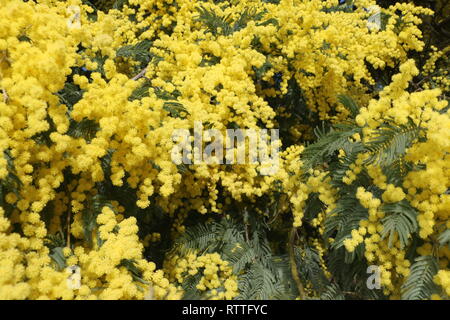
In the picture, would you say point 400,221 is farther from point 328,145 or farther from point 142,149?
point 142,149

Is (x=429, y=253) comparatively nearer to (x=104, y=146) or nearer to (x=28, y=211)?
(x=104, y=146)

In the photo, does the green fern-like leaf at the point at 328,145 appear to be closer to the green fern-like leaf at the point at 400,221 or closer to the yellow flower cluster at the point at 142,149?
the yellow flower cluster at the point at 142,149

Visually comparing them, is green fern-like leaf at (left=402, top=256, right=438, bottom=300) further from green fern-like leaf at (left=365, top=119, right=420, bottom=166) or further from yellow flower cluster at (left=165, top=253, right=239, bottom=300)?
yellow flower cluster at (left=165, top=253, right=239, bottom=300)

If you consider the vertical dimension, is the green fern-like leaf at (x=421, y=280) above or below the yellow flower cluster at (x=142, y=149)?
below

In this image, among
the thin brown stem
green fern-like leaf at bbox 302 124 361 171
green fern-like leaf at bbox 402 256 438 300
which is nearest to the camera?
green fern-like leaf at bbox 402 256 438 300

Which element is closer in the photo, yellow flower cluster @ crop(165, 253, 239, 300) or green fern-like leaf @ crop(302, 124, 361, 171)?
green fern-like leaf @ crop(302, 124, 361, 171)

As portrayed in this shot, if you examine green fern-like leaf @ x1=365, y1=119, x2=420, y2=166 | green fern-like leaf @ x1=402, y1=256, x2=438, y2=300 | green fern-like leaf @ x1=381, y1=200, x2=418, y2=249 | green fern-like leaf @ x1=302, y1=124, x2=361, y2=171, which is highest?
green fern-like leaf @ x1=302, y1=124, x2=361, y2=171

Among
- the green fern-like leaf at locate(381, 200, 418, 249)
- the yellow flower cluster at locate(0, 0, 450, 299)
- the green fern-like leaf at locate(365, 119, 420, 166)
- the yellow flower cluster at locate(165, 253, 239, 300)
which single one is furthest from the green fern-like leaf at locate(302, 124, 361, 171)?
the yellow flower cluster at locate(165, 253, 239, 300)

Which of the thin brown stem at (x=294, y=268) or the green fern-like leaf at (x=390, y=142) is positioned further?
the thin brown stem at (x=294, y=268)

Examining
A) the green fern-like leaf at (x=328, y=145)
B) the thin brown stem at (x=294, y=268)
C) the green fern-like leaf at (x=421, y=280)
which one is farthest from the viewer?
the thin brown stem at (x=294, y=268)

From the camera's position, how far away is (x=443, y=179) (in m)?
2.07

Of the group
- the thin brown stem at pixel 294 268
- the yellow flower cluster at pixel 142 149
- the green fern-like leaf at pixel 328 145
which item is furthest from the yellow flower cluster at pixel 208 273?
the green fern-like leaf at pixel 328 145

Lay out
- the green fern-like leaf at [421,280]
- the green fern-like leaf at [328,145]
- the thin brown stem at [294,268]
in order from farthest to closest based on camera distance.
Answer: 1. the thin brown stem at [294,268]
2. the green fern-like leaf at [328,145]
3. the green fern-like leaf at [421,280]

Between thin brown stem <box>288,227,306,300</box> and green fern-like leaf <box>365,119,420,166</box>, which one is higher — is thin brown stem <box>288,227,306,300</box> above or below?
below
